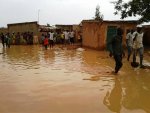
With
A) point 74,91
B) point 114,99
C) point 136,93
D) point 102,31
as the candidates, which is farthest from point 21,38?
point 114,99

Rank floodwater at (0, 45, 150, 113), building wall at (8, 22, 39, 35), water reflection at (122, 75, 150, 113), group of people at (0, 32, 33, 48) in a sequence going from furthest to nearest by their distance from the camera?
building wall at (8, 22, 39, 35) → group of people at (0, 32, 33, 48) → water reflection at (122, 75, 150, 113) → floodwater at (0, 45, 150, 113)

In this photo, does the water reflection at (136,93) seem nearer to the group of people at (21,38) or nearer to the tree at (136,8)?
the tree at (136,8)

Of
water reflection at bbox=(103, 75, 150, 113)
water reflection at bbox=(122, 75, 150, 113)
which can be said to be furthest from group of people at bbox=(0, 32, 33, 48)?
water reflection at bbox=(103, 75, 150, 113)

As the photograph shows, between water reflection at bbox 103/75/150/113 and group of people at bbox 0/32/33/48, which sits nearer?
water reflection at bbox 103/75/150/113

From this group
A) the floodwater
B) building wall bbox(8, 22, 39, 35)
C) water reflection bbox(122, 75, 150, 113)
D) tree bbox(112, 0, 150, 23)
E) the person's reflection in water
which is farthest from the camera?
building wall bbox(8, 22, 39, 35)

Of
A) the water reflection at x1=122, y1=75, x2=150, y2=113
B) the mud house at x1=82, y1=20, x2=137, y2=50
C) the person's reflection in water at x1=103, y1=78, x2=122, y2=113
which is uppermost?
the mud house at x1=82, y1=20, x2=137, y2=50

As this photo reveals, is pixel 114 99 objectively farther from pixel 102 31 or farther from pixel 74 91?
pixel 102 31

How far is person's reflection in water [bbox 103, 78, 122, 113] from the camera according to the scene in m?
7.34

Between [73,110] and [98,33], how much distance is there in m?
19.0

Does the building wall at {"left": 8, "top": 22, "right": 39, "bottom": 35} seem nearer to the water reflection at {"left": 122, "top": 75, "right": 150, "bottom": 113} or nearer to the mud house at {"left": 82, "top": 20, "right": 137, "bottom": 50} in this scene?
the mud house at {"left": 82, "top": 20, "right": 137, "bottom": 50}

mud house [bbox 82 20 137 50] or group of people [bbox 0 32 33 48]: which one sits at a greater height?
mud house [bbox 82 20 137 50]

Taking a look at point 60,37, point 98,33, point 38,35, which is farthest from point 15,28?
point 98,33

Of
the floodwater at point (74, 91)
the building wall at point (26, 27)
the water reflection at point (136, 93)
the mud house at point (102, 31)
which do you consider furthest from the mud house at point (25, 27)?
the water reflection at point (136, 93)

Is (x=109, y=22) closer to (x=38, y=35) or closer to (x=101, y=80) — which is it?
(x=38, y=35)
